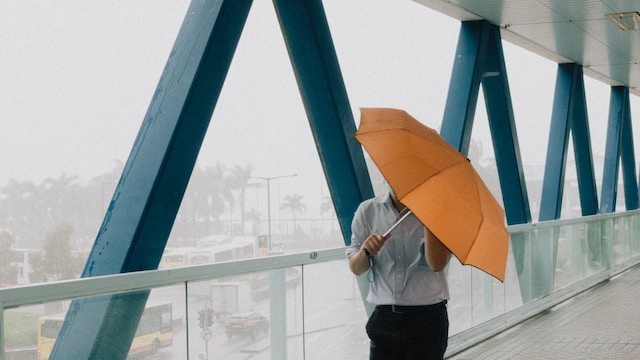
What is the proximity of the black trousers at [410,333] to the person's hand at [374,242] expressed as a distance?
0.32 metres

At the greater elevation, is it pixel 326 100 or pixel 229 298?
pixel 326 100

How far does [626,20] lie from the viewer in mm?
8648

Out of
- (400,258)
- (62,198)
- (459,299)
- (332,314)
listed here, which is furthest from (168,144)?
(459,299)

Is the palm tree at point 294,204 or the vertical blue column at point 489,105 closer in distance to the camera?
the palm tree at point 294,204

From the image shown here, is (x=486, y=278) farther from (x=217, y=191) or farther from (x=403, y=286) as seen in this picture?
(x=403, y=286)

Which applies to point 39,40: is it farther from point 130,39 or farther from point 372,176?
point 372,176

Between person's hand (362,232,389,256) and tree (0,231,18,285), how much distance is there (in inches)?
71.3

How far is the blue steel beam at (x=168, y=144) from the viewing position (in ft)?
14.3

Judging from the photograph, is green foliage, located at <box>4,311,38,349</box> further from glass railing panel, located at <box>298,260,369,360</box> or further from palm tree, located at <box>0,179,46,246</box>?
glass railing panel, located at <box>298,260,369,360</box>

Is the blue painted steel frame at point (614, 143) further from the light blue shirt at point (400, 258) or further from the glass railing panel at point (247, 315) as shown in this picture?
the light blue shirt at point (400, 258)

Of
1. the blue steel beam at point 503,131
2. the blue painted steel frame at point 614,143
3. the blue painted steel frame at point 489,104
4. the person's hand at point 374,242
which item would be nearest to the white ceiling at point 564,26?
the blue painted steel frame at point 489,104

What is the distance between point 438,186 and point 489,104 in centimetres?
726

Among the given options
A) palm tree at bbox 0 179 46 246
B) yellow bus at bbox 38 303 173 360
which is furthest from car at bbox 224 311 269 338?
palm tree at bbox 0 179 46 246

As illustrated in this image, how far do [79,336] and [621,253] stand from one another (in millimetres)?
11904
